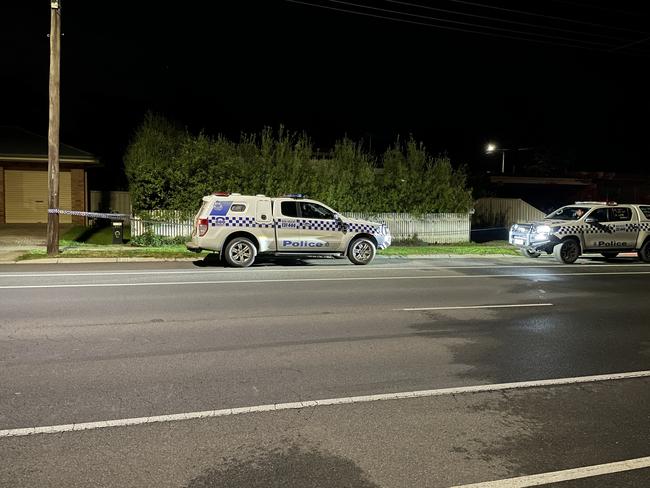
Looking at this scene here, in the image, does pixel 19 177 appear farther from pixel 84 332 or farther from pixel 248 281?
pixel 84 332

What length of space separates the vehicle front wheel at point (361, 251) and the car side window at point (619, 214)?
24.5 ft

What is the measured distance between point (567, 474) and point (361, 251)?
12107 mm

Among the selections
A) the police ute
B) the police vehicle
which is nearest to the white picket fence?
the police vehicle

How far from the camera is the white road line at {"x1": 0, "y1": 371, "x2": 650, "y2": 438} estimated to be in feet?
14.3

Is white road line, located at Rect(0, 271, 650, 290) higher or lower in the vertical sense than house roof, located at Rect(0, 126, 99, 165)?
lower

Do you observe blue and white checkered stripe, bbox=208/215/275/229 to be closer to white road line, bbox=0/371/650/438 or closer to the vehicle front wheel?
the vehicle front wheel

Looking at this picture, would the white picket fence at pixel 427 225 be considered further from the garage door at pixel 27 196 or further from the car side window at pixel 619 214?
the garage door at pixel 27 196

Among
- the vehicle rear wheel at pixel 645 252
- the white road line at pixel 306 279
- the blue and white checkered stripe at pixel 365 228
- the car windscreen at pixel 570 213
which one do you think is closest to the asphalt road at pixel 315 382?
the white road line at pixel 306 279

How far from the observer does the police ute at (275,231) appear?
14.4 m

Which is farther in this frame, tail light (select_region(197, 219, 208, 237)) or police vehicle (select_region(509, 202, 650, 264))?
police vehicle (select_region(509, 202, 650, 264))

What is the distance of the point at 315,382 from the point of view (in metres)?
5.56

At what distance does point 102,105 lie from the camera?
45906 mm

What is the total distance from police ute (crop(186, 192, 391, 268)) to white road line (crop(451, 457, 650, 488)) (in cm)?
1136

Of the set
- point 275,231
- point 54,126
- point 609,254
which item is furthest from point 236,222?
point 609,254
